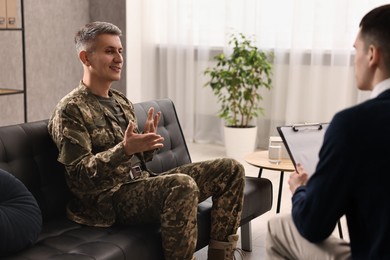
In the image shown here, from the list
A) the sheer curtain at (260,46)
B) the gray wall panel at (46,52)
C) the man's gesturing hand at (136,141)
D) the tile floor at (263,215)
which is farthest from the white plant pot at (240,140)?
the man's gesturing hand at (136,141)

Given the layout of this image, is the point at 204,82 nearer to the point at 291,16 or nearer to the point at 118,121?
the point at 291,16

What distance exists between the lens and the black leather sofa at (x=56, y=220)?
2.23 metres

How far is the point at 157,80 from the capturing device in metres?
6.44

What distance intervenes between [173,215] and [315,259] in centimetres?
73

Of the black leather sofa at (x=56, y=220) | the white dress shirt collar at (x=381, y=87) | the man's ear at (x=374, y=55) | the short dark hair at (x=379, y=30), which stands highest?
the short dark hair at (x=379, y=30)

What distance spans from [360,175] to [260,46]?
431 cm

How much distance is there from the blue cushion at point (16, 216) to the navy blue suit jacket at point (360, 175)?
107cm

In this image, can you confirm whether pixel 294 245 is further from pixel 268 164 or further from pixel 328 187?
pixel 268 164

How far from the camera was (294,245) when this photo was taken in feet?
6.24

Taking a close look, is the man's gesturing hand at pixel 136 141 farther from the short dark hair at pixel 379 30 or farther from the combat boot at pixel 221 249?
the short dark hair at pixel 379 30

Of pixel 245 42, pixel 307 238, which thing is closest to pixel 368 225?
pixel 307 238

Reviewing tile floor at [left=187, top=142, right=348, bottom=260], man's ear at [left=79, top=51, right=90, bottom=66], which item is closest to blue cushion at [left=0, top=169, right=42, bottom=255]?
man's ear at [left=79, top=51, right=90, bottom=66]

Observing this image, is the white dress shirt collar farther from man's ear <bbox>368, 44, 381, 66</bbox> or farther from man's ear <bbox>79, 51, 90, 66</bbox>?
man's ear <bbox>79, 51, 90, 66</bbox>

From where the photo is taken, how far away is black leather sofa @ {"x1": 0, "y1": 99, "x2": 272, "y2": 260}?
2229 mm
